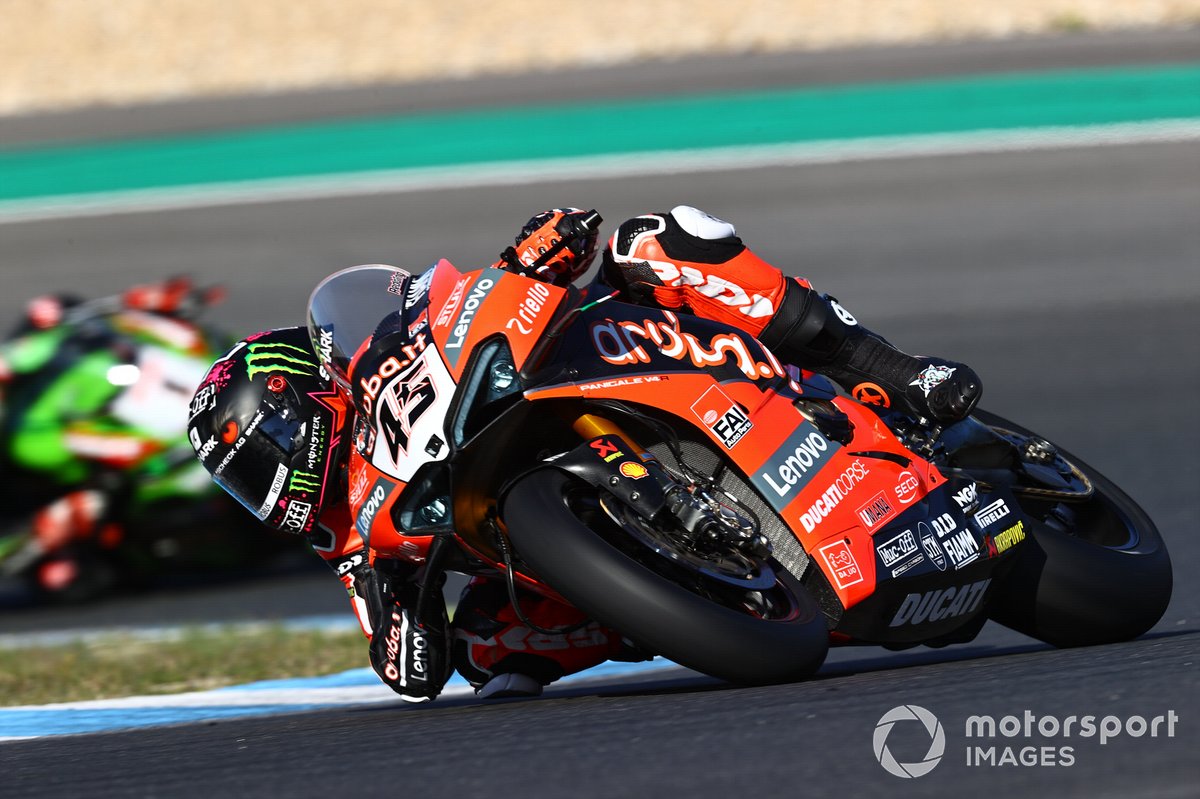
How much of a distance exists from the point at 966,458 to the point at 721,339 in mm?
990

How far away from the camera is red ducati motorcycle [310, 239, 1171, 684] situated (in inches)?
136

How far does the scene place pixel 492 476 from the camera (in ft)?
12.3

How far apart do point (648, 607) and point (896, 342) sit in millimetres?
6813

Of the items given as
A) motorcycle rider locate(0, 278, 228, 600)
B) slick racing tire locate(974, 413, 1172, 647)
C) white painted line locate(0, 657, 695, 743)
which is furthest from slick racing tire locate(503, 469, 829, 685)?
motorcycle rider locate(0, 278, 228, 600)

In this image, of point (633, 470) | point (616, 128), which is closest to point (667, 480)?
point (633, 470)

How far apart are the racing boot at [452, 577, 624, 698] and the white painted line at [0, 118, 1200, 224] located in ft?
29.2

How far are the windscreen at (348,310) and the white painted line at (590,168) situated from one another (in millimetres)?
8947

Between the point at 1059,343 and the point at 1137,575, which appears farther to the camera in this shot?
the point at 1059,343

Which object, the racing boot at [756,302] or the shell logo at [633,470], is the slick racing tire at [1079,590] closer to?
the racing boot at [756,302]

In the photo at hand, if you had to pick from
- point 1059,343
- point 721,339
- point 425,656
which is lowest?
point 1059,343

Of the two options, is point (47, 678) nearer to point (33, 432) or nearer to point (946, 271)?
point (33, 432)

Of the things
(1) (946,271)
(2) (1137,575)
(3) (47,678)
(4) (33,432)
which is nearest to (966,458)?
(2) (1137,575)

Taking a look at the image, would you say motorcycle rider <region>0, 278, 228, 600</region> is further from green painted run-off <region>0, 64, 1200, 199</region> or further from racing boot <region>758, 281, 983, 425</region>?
green painted run-off <region>0, 64, 1200, 199</region>

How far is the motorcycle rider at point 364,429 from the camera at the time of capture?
4.09 metres
